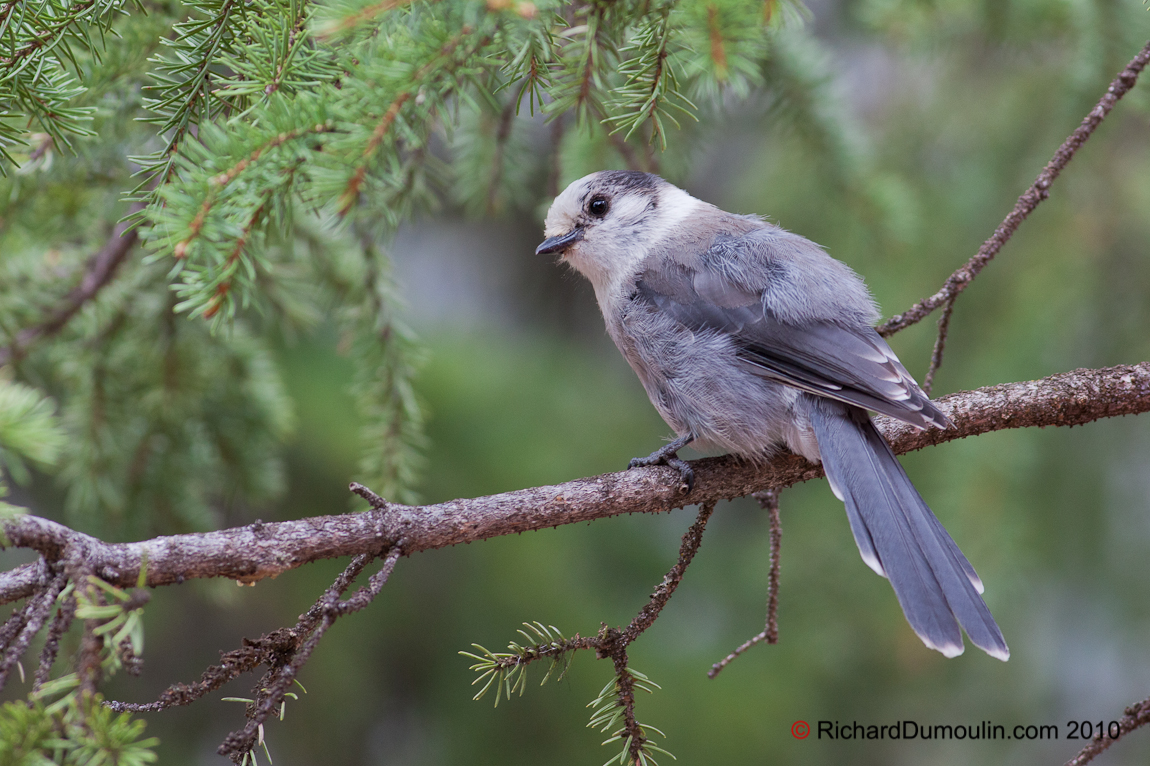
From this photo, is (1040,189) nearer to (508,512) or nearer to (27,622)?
(508,512)

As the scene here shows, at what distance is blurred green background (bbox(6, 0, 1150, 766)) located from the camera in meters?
2.92

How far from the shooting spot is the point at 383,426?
234cm

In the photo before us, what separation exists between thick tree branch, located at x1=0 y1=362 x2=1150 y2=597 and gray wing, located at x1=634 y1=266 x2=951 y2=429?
147 millimetres

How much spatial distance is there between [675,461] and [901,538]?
0.54 m

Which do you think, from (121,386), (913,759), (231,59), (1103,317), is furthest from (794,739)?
(231,59)

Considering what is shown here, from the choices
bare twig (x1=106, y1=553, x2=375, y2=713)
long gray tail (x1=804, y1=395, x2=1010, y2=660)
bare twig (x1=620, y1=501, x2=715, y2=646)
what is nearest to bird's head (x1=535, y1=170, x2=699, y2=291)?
long gray tail (x1=804, y1=395, x2=1010, y2=660)

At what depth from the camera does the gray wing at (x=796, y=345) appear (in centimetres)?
199

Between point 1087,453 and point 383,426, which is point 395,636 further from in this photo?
point 1087,453

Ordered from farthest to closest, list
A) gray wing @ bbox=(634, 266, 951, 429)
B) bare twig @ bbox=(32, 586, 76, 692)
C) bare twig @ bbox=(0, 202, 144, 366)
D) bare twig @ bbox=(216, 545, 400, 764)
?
bare twig @ bbox=(0, 202, 144, 366)
gray wing @ bbox=(634, 266, 951, 429)
bare twig @ bbox=(216, 545, 400, 764)
bare twig @ bbox=(32, 586, 76, 692)

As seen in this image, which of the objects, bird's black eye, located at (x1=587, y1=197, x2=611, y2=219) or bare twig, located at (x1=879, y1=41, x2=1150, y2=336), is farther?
bird's black eye, located at (x1=587, y1=197, x2=611, y2=219)

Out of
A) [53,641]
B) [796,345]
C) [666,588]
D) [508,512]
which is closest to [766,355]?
[796,345]

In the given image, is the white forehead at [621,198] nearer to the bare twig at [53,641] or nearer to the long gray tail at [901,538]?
the long gray tail at [901,538]

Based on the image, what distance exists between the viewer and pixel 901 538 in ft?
6.24

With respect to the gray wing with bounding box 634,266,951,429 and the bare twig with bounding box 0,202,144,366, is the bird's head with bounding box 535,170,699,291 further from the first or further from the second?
the bare twig with bounding box 0,202,144,366
